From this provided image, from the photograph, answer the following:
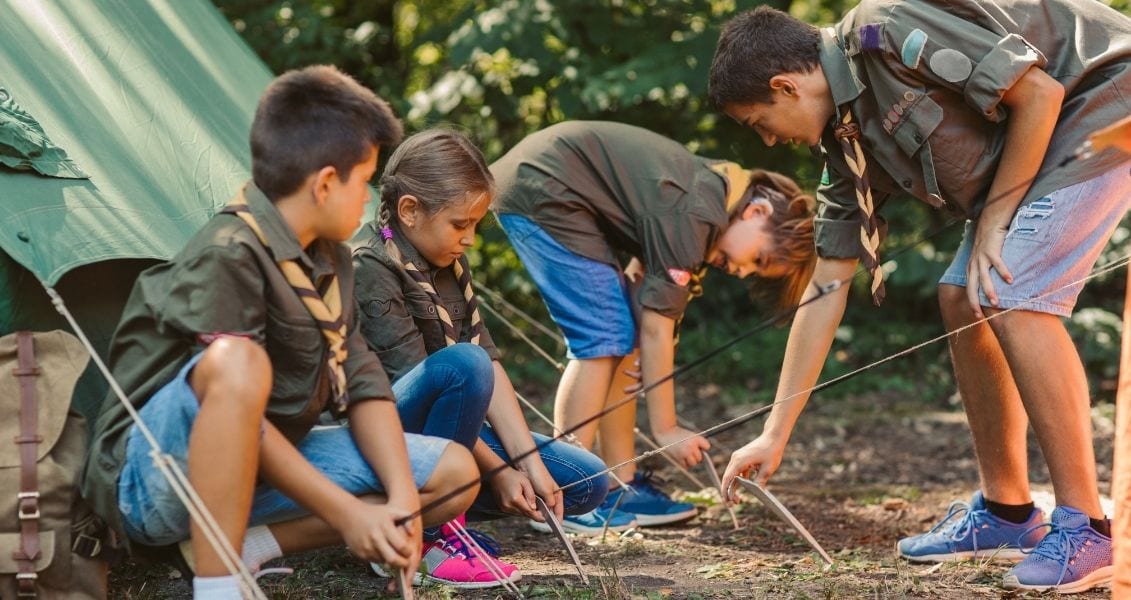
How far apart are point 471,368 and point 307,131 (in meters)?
0.67

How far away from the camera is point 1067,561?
2.67 metres

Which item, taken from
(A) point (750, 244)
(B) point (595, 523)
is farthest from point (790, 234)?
(B) point (595, 523)

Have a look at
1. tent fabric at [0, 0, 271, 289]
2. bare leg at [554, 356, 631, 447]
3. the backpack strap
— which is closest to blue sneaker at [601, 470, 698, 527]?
bare leg at [554, 356, 631, 447]

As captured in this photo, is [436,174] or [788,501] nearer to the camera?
[436,174]

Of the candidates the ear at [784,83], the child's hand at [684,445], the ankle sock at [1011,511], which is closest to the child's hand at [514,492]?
the child's hand at [684,445]

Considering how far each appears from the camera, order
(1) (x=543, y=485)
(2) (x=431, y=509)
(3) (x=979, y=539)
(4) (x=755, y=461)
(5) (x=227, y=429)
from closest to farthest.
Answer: (5) (x=227, y=429), (2) (x=431, y=509), (1) (x=543, y=485), (4) (x=755, y=461), (3) (x=979, y=539)

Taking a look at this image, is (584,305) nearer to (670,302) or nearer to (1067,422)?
(670,302)

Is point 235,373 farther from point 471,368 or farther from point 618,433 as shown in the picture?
point 618,433

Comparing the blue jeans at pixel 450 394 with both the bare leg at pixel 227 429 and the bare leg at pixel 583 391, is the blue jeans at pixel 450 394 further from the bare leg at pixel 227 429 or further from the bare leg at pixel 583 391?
the bare leg at pixel 583 391

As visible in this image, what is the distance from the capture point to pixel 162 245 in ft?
8.76

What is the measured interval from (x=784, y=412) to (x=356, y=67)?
4568 mm

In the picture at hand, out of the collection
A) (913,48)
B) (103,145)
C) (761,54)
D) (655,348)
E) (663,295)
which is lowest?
(655,348)

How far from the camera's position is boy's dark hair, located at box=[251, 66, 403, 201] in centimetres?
216

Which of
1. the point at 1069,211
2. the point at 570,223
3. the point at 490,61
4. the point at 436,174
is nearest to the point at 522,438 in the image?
the point at 436,174
